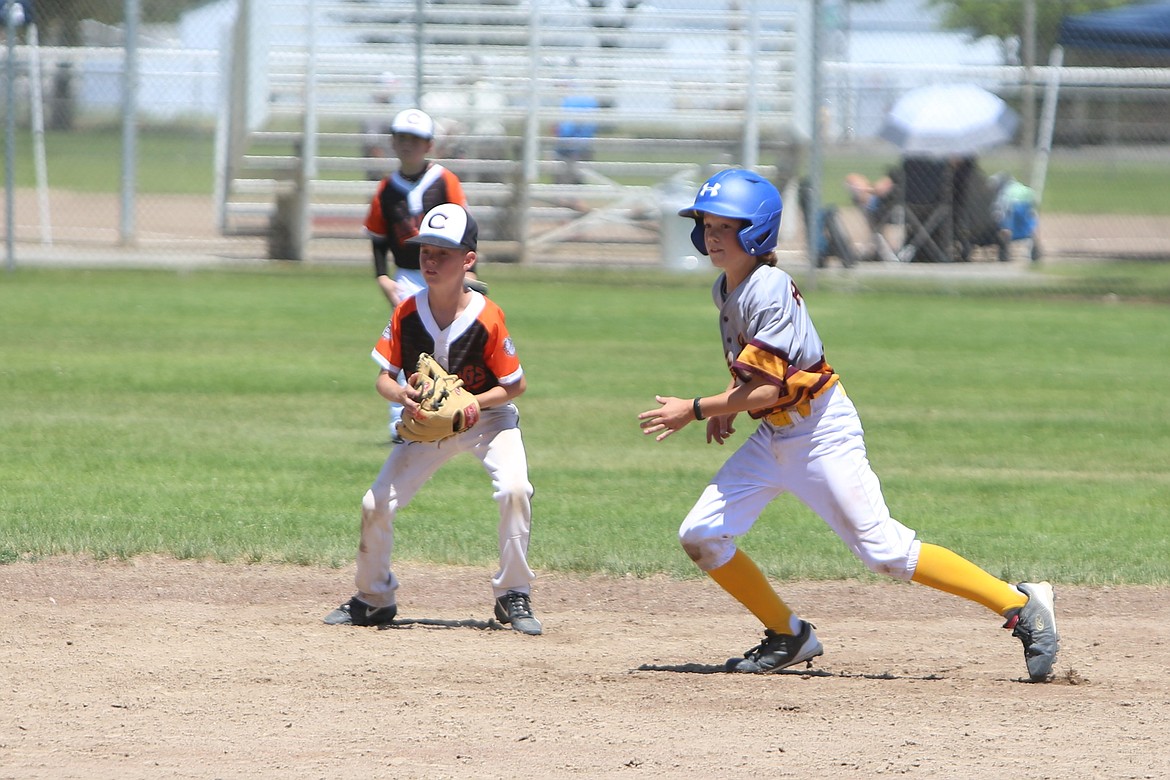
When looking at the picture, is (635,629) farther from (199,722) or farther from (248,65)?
(248,65)

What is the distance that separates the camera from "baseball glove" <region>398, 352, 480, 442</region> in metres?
5.43

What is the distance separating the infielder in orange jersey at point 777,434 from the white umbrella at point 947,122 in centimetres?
1576

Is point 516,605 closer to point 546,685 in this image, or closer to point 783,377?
point 546,685

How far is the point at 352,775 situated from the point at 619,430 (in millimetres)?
6241

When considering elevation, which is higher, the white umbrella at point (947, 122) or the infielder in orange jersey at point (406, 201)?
the infielder in orange jersey at point (406, 201)

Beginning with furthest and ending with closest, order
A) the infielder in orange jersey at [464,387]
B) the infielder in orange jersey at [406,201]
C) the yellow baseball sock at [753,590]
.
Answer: the infielder in orange jersey at [406,201] < the infielder in orange jersey at [464,387] < the yellow baseball sock at [753,590]

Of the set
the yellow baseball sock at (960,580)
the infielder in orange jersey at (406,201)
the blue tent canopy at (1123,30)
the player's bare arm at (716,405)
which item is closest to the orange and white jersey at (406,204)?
the infielder in orange jersey at (406,201)

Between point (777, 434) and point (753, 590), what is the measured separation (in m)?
0.58

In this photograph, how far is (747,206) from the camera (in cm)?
495

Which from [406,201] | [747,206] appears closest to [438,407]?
[747,206]

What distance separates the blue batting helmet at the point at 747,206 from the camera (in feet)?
16.3

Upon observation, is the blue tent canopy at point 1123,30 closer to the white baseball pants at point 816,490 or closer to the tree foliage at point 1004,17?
the tree foliage at point 1004,17

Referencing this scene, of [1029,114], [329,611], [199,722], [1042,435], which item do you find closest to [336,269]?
[1029,114]

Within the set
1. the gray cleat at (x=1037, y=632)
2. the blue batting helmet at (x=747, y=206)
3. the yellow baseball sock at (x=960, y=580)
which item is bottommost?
the gray cleat at (x=1037, y=632)
